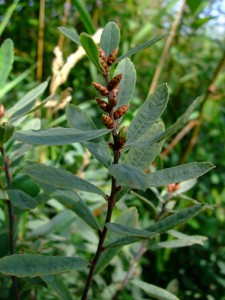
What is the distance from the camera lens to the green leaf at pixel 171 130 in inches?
18.8

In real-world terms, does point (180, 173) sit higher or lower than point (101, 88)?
lower

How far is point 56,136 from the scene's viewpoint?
53cm

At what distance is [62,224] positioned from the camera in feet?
3.24

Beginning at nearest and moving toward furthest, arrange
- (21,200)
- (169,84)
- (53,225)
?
(21,200), (53,225), (169,84)

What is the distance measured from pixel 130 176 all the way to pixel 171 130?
7 cm

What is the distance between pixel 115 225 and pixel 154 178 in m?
0.08

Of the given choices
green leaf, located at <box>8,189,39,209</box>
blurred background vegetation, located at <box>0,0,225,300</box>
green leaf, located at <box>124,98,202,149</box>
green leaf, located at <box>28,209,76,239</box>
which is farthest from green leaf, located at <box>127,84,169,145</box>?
blurred background vegetation, located at <box>0,0,225,300</box>

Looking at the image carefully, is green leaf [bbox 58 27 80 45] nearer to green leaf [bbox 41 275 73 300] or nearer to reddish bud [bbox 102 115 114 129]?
reddish bud [bbox 102 115 114 129]

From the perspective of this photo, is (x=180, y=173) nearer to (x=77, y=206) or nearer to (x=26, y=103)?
(x=77, y=206)

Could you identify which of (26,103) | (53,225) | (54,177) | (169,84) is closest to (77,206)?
(54,177)

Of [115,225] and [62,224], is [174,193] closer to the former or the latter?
[62,224]

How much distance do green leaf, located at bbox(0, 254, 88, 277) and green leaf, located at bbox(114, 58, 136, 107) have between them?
23 centimetres

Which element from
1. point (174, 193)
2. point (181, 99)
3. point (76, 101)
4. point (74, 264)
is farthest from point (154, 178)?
point (181, 99)

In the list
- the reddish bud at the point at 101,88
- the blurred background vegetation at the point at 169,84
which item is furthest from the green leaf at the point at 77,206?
the blurred background vegetation at the point at 169,84
